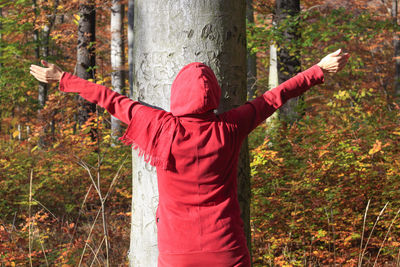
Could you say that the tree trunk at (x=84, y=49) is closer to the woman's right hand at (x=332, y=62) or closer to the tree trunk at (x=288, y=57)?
the tree trunk at (x=288, y=57)

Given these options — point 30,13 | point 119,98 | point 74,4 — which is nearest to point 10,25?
point 30,13

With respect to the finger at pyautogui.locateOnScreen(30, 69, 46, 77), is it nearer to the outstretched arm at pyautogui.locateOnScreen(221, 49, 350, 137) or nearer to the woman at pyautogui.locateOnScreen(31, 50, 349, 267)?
the woman at pyautogui.locateOnScreen(31, 50, 349, 267)

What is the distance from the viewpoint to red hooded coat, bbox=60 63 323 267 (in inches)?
78.6

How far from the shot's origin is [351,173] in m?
4.87

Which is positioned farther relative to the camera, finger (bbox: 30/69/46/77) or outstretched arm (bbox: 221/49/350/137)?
finger (bbox: 30/69/46/77)

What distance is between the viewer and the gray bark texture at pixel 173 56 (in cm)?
229

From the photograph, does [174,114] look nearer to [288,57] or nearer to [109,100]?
[109,100]

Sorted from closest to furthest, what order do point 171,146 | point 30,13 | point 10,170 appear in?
point 171,146 < point 10,170 < point 30,13

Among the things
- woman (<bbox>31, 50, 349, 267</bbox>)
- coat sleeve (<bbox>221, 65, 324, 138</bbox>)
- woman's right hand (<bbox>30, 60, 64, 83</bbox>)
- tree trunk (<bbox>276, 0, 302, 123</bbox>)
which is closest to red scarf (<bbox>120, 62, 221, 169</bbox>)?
woman (<bbox>31, 50, 349, 267</bbox>)

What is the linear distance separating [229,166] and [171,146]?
13.2 inches

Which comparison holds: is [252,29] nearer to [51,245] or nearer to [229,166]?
[51,245]

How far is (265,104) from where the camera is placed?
7.22 ft

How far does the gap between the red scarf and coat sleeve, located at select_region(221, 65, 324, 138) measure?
159mm

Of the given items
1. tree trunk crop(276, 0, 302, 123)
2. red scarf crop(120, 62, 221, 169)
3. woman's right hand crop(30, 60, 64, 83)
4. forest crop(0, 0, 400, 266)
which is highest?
tree trunk crop(276, 0, 302, 123)
